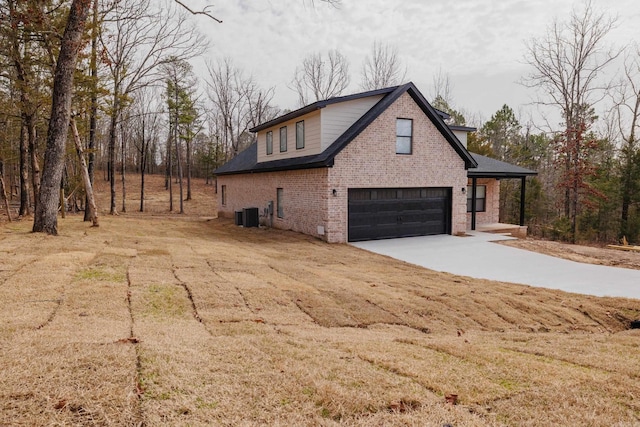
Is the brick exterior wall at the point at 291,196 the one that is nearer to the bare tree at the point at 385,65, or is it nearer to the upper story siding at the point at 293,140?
the upper story siding at the point at 293,140

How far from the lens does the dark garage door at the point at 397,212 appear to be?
596 inches

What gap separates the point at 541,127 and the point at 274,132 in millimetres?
21717

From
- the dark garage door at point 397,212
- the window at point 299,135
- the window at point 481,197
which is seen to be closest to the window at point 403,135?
the dark garage door at point 397,212

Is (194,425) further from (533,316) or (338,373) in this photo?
(533,316)

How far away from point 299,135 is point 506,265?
9558 mm

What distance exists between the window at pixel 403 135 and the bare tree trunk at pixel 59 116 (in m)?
10.6

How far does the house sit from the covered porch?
2.72 ft

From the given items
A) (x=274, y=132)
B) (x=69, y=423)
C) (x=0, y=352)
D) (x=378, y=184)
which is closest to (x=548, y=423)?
(x=69, y=423)

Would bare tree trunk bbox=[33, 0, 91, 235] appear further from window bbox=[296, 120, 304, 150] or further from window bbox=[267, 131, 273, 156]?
window bbox=[267, 131, 273, 156]

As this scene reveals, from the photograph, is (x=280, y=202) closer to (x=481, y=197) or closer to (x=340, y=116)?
(x=340, y=116)

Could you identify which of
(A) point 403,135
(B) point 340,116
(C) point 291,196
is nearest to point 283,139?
(C) point 291,196

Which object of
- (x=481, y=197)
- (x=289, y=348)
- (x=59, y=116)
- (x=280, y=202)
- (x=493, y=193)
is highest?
(x=59, y=116)

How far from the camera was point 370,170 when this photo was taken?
15.0 metres

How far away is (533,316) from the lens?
22.7 feet
